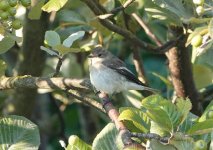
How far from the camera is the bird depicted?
4.34 meters

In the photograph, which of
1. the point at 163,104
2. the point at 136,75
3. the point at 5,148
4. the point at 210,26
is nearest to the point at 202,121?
the point at 163,104

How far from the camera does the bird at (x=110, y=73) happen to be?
4344 mm

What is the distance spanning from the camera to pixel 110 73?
484 cm

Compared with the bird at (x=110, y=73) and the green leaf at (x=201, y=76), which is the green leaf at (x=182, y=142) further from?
the green leaf at (x=201, y=76)

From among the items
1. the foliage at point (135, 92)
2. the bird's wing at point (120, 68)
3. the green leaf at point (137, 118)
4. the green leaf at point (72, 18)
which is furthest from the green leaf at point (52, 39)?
the bird's wing at point (120, 68)

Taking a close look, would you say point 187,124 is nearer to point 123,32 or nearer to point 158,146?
point 158,146

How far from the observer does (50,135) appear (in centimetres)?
528

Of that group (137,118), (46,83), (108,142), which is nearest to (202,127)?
(137,118)

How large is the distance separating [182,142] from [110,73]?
2771 millimetres

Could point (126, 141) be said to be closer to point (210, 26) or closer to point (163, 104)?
point (163, 104)

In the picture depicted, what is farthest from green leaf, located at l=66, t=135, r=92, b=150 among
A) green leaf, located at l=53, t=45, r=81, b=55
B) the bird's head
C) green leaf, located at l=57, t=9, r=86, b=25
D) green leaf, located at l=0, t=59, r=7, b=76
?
the bird's head

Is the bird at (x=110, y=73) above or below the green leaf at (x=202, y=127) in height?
below

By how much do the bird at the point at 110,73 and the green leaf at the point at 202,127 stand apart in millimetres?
1994

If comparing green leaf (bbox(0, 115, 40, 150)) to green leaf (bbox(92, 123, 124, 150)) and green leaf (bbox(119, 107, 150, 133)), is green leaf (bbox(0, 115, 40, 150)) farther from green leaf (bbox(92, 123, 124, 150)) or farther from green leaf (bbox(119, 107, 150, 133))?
Answer: green leaf (bbox(119, 107, 150, 133))
